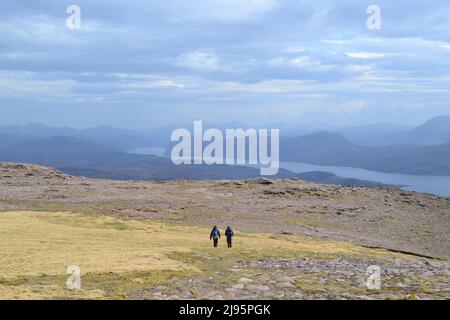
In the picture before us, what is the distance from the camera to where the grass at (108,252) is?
32.9 meters

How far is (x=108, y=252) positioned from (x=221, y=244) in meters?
14.8

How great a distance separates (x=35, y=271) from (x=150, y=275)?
9005mm

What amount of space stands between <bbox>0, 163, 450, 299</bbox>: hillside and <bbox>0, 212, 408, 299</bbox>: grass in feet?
0.46

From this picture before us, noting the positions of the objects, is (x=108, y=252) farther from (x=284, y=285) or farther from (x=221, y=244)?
(x=284, y=285)

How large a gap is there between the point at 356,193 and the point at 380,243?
4691cm

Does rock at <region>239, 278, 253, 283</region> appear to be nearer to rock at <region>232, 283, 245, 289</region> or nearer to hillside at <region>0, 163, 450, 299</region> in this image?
hillside at <region>0, 163, 450, 299</region>

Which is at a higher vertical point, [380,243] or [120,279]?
[120,279]

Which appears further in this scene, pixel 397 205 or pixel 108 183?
pixel 108 183

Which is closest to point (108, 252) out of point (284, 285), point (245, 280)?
point (245, 280)
